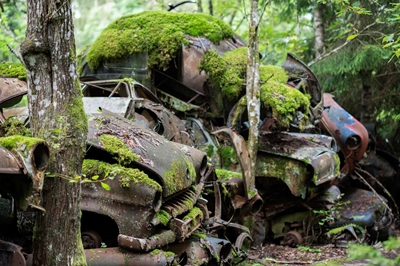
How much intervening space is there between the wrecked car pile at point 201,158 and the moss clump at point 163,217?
17mm

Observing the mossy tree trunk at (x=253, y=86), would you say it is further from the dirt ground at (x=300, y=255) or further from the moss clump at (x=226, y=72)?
the dirt ground at (x=300, y=255)

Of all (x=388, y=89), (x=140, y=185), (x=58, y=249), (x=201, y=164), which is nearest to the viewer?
(x=58, y=249)

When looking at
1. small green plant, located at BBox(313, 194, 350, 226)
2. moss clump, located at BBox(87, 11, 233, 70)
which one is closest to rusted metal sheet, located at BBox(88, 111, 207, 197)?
small green plant, located at BBox(313, 194, 350, 226)

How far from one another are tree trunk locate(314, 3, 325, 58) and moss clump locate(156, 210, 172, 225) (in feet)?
35.4

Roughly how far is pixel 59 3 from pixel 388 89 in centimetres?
1210

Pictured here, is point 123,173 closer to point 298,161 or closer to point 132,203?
point 132,203

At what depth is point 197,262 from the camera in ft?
19.1

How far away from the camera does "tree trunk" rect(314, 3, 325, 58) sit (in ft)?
49.9

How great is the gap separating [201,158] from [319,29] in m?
9.83

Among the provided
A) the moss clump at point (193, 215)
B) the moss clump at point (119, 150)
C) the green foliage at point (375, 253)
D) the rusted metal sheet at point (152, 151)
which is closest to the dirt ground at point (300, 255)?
the moss clump at point (193, 215)

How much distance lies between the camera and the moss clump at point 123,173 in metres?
4.97

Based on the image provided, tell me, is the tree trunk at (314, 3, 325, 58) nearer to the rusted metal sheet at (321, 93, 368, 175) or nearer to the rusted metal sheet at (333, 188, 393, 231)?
the rusted metal sheet at (321, 93, 368, 175)

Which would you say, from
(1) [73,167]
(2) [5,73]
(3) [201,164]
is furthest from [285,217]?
(1) [73,167]

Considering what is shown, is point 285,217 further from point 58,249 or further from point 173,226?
point 58,249
